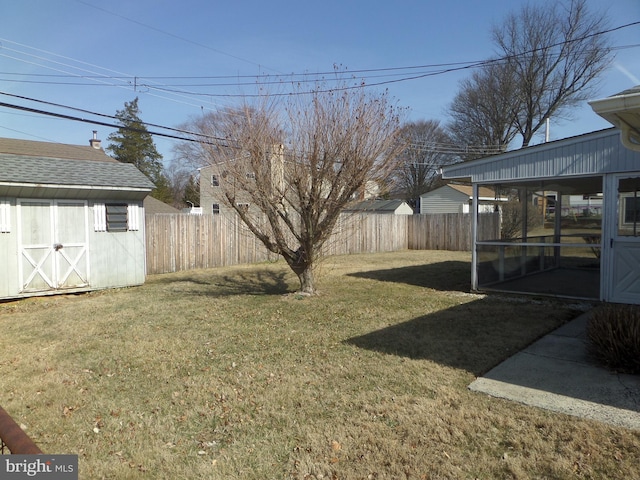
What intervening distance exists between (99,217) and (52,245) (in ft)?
3.88

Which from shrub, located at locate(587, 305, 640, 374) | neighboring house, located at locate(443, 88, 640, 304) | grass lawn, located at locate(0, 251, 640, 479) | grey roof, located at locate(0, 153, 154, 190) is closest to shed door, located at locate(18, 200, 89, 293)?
grey roof, located at locate(0, 153, 154, 190)

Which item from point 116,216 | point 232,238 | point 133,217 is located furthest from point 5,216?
point 232,238

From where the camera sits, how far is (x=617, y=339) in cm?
438

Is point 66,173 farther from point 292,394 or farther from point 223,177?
point 292,394

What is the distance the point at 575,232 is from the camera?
10.1 m

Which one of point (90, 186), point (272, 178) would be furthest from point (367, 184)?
point (90, 186)

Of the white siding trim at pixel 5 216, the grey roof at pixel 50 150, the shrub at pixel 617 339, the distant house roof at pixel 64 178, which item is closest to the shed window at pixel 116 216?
the distant house roof at pixel 64 178

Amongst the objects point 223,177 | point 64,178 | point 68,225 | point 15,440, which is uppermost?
point 64,178

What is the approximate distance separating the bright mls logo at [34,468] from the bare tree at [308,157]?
6275 mm

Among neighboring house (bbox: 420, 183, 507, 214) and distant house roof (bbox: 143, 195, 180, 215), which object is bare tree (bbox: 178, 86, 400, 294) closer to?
distant house roof (bbox: 143, 195, 180, 215)

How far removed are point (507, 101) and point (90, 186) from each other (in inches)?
1022

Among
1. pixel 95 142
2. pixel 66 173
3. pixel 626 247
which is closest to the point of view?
pixel 626 247

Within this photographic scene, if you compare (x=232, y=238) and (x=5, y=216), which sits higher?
(x=5, y=216)

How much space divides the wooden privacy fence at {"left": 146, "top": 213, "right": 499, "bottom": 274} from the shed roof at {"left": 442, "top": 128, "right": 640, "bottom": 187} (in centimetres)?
141
